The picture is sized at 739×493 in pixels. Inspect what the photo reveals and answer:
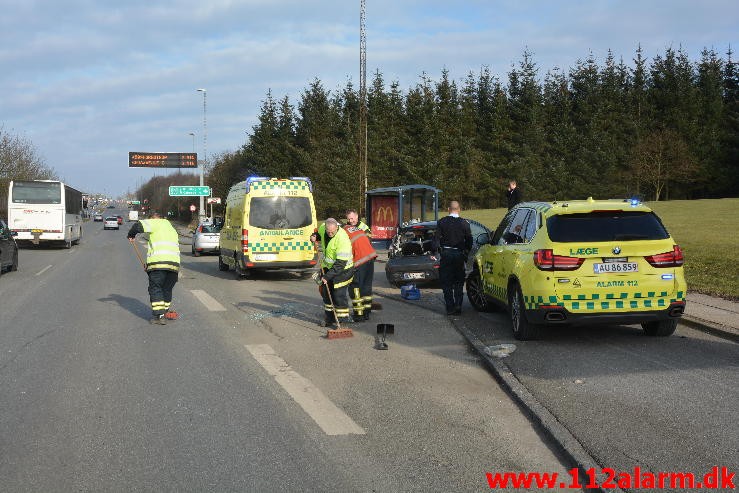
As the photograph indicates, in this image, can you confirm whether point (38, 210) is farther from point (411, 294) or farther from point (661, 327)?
point (661, 327)

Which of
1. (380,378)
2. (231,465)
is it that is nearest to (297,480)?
(231,465)

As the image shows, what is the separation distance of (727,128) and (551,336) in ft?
174

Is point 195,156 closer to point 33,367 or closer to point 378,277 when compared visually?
point 378,277

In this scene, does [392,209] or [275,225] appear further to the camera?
[392,209]

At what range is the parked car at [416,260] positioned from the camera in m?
14.6

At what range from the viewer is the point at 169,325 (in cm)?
1024

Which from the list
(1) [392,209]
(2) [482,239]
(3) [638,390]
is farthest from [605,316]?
(1) [392,209]

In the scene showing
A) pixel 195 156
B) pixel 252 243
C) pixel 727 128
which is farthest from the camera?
pixel 195 156

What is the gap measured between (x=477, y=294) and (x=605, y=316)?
349 cm

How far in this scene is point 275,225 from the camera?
17172mm

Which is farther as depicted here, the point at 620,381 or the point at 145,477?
the point at 620,381

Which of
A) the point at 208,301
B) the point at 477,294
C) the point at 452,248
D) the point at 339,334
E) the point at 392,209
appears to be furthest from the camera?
the point at 392,209

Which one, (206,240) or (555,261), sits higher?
(555,261)

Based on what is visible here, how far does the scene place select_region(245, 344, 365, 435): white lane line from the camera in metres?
5.18
